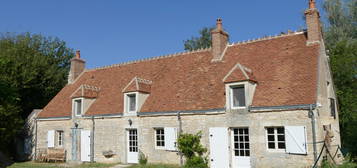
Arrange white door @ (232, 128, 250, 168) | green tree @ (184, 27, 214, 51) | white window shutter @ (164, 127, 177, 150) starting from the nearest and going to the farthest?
white door @ (232, 128, 250, 168)
white window shutter @ (164, 127, 177, 150)
green tree @ (184, 27, 214, 51)

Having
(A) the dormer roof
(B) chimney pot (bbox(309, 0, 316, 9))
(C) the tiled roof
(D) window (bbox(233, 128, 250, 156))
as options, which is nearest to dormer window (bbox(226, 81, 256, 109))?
(C) the tiled roof

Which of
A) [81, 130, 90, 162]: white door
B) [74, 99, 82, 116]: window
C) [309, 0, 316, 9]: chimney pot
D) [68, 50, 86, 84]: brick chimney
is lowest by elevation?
[81, 130, 90, 162]: white door

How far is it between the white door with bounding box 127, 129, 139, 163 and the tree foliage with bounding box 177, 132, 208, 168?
3375 millimetres

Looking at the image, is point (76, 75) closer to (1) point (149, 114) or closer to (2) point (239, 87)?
(1) point (149, 114)

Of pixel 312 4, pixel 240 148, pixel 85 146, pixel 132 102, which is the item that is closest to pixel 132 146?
pixel 132 102

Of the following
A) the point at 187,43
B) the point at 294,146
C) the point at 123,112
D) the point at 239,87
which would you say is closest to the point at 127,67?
the point at 123,112

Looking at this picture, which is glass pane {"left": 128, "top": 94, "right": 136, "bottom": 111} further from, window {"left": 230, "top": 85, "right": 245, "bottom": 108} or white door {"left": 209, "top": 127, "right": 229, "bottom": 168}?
window {"left": 230, "top": 85, "right": 245, "bottom": 108}

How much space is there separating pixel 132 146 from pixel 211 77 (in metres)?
5.99

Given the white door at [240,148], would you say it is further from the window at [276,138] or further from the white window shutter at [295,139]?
the white window shutter at [295,139]

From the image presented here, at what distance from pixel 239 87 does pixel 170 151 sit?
16.0 ft

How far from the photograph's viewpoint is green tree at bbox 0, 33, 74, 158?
21.7m

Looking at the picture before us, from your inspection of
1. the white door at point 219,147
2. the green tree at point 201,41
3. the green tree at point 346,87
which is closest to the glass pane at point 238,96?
the white door at point 219,147

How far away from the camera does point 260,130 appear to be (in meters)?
13.9

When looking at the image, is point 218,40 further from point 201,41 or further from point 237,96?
point 201,41
